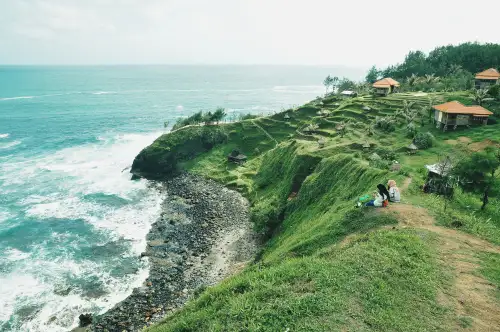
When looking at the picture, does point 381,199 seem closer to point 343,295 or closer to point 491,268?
point 491,268

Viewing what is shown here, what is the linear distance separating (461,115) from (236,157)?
49556mm

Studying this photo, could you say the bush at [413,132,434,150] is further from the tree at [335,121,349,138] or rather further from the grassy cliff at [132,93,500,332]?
the tree at [335,121,349,138]

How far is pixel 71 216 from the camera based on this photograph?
206 feet

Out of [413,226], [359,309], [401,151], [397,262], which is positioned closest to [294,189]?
[401,151]

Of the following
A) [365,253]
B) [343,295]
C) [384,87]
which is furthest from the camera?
[384,87]

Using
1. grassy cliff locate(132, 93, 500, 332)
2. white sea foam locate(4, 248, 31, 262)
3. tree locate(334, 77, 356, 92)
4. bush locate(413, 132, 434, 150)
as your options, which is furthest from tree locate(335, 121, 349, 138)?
tree locate(334, 77, 356, 92)

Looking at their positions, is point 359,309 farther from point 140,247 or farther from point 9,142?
point 9,142

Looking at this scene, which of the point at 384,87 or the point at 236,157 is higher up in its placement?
the point at 384,87

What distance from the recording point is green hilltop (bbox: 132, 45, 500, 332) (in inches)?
738

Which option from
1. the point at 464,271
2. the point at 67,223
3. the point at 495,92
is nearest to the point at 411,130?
the point at 495,92

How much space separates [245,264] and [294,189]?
19189 millimetres

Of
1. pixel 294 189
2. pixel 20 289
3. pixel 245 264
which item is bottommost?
pixel 20 289

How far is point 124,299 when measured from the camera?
40.2 metres

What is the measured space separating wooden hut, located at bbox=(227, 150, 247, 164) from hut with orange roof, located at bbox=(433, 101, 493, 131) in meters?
45.0
